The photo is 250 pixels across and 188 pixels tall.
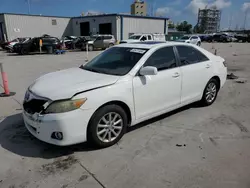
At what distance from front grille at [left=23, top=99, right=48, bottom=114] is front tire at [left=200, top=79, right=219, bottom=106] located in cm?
356

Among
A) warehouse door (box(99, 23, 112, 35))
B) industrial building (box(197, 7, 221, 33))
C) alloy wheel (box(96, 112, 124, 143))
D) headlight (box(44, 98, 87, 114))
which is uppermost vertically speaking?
industrial building (box(197, 7, 221, 33))

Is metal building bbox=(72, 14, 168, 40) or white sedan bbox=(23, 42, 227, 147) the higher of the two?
metal building bbox=(72, 14, 168, 40)

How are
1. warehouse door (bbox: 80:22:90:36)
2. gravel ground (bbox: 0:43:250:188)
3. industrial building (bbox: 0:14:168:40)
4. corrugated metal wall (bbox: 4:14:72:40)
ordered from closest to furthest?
1. gravel ground (bbox: 0:43:250:188)
2. corrugated metal wall (bbox: 4:14:72:40)
3. industrial building (bbox: 0:14:168:40)
4. warehouse door (bbox: 80:22:90:36)

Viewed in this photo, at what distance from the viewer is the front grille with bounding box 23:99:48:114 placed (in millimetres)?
3068

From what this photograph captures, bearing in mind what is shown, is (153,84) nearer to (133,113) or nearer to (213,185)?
(133,113)

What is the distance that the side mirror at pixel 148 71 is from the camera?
3469 millimetres

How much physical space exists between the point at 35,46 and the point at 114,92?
2015cm

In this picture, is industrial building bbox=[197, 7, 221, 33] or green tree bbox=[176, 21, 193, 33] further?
industrial building bbox=[197, 7, 221, 33]

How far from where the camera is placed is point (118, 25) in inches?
1267

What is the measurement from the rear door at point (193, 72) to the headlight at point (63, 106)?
7.48 feet

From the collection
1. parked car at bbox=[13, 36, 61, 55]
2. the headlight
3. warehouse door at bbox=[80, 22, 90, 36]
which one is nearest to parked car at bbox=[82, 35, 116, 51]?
parked car at bbox=[13, 36, 61, 55]

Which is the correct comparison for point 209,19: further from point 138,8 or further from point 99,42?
point 99,42

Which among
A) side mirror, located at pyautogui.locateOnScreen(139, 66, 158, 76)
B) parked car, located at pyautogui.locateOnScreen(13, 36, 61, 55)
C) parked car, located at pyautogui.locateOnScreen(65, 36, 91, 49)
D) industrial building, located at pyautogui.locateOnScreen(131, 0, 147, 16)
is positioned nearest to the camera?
side mirror, located at pyautogui.locateOnScreen(139, 66, 158, 76)

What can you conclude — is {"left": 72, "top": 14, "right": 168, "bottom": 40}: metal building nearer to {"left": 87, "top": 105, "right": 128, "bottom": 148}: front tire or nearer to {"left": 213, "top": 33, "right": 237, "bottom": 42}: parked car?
{"left": 213, "top": 33, "right": 237, "bottom": 42}: parked car
